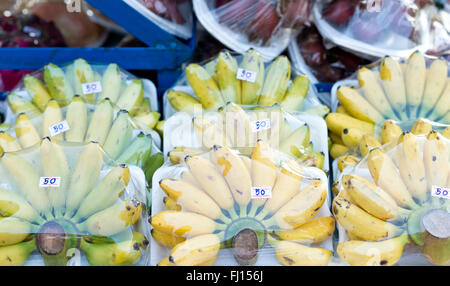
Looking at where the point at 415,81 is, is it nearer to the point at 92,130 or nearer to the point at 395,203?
the point at 395,203

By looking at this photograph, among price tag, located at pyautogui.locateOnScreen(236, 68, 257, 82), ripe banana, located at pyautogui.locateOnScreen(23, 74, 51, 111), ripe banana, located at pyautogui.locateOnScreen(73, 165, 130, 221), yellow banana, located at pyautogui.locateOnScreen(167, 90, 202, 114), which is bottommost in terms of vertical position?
yellow banana, located at pyautogui.locateOnScreen(167, 90, 202, 114)

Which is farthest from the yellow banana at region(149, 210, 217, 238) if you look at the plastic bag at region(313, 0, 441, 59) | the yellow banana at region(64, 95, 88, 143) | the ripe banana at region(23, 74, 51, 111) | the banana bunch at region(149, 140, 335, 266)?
the plastic bag at region(313, 0, 441, 59)

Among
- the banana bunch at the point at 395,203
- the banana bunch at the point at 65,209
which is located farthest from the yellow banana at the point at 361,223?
the banana bunch at the point at 65,209

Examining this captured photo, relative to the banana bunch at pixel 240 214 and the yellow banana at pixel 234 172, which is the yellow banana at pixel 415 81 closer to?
the banana bunch at pixel 240 214

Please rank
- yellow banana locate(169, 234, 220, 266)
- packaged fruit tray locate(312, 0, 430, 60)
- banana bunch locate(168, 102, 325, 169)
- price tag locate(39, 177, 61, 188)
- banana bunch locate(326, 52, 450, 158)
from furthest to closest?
packaged fruit tray locate(312, 0, 430, 60), banana bunch locate(326, 52, 450, 158), banana bunch locate(168, 102, 325, 169), price tag locate(39, 177, 61, 188), yellow banana locate(169, 234, 220, 266)

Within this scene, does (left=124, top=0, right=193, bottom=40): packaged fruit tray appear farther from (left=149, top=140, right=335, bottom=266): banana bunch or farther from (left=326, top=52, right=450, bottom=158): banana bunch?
(left=149, top=140, right=335, bottom=266): banana bunch

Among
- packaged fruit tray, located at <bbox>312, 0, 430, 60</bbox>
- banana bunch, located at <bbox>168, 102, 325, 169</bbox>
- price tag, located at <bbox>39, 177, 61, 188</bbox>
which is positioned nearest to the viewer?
price tag, located at <bbox>39, 177, 61, 188</bbox>

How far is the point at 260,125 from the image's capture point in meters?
1.74

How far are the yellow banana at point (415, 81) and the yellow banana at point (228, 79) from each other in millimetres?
636

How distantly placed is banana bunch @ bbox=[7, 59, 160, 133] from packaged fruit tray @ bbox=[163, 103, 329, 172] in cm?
24

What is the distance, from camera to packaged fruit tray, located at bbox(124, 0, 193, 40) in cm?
223

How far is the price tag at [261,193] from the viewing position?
1.43 meters

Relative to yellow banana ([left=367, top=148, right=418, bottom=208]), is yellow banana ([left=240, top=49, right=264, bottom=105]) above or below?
below
